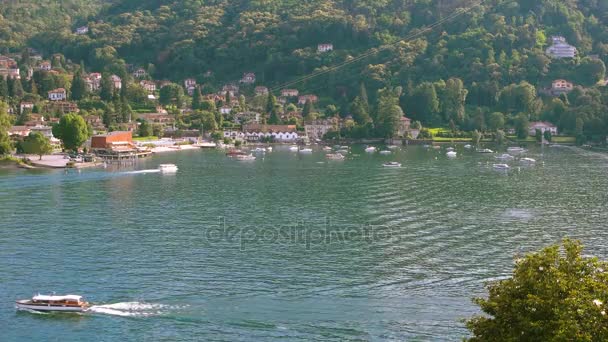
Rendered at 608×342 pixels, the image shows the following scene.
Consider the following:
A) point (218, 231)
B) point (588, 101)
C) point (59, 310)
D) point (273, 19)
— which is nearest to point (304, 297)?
point (59, 310)

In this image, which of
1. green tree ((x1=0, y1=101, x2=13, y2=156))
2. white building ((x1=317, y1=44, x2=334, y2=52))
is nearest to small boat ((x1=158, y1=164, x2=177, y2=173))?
green tree ((x1=0, y1=101, x2=13, y2=156))

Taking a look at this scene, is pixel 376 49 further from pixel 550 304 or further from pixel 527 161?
pixel 550 304

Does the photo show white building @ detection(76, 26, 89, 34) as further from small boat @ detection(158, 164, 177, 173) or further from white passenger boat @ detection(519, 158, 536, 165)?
white passenger boat @ detection(519, 158, 536, 165)

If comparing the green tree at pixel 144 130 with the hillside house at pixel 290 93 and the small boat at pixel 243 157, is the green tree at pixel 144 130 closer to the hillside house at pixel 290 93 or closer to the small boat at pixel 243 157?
the small boat at pixel 243 157

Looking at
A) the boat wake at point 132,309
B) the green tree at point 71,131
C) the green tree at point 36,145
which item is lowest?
the boat wake at point 132,309

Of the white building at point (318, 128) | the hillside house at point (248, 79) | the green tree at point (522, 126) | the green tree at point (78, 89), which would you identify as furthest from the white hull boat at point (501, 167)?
the hillside house at point (248, 79)

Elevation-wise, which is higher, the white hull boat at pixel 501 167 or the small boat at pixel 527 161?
the small boat at pixel 527 161

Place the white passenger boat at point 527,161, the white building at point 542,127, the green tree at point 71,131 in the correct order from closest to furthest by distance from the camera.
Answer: the white passenger boat at point 527,161
the green tree at point 71,131
the white building at point 542,127
